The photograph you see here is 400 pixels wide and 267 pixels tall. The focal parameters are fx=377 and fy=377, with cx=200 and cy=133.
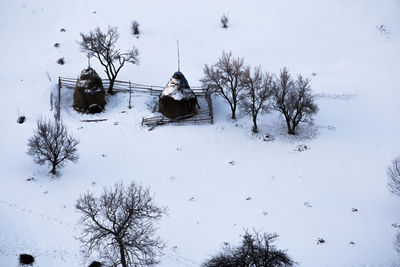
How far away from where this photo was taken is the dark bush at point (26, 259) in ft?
62.7

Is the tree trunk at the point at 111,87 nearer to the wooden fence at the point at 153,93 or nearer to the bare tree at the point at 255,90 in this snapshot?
the wooden fence at the point at 153,93

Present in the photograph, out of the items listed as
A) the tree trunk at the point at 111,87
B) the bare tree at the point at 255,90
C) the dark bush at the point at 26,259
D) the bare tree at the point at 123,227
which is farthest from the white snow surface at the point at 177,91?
the dark bush at the point at 26,259

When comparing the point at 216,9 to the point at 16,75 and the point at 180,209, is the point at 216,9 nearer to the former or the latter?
the point at 16,75

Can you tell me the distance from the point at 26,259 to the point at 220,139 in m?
14.8

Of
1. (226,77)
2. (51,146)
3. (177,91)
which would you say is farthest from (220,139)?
(51,146)

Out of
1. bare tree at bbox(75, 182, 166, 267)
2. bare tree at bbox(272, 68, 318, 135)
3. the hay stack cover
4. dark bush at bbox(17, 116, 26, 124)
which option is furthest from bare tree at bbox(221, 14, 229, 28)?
bare tree at bbox(75, 182, 166, 267)

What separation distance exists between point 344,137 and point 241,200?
33.3 ft

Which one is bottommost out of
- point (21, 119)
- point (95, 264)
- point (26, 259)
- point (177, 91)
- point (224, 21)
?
point (95, 264)

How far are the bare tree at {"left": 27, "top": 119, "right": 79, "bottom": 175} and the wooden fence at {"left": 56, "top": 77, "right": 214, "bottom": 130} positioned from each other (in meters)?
5.16

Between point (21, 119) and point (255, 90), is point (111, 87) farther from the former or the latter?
point (255, 90)

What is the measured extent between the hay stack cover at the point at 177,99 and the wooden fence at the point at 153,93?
47cm

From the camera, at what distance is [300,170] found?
2506 cm

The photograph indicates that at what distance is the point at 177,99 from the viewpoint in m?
28.8

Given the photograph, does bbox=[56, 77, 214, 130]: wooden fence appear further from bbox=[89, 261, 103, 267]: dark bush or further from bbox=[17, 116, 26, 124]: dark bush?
bbox=[89, 261, 103, 267]: dark bush
